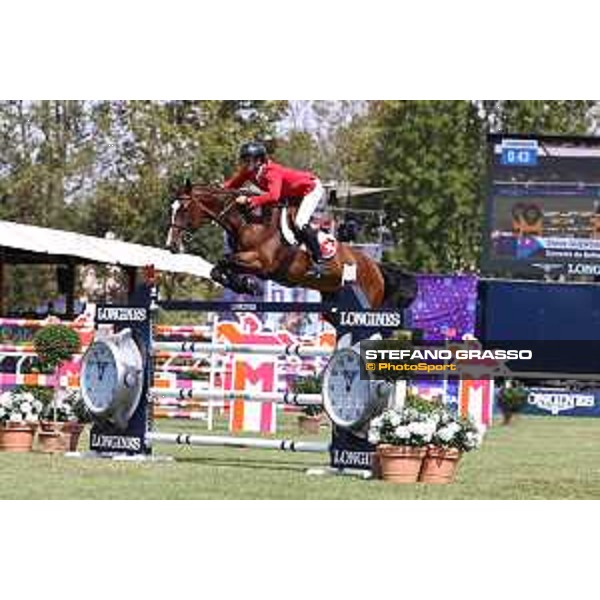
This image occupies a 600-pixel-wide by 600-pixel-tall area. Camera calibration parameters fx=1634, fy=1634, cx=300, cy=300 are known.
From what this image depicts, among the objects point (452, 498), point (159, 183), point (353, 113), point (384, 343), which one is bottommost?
point (452, 498)

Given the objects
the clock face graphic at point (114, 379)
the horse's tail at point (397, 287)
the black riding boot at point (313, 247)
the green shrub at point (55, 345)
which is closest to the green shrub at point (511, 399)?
the green shrub at point (55, 345)

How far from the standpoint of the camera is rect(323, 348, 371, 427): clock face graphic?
30.1ft

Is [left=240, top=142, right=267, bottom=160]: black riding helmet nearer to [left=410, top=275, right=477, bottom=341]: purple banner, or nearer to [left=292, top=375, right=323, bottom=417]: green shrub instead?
[left=292, top=375, right=323, bottom=417]: green shrub

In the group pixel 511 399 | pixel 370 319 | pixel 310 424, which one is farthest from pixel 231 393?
pixel 511 399

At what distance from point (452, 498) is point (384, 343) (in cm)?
137

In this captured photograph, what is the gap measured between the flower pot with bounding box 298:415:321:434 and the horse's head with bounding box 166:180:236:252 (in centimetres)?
390

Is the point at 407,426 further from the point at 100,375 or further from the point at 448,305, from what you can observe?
the point at 448,305

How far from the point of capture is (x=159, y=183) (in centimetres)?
1479

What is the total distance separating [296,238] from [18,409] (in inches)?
82.9

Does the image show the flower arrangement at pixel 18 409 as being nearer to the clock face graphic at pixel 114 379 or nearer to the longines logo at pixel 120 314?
the clock face graphic at pixel 114 379

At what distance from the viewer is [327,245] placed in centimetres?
1080
